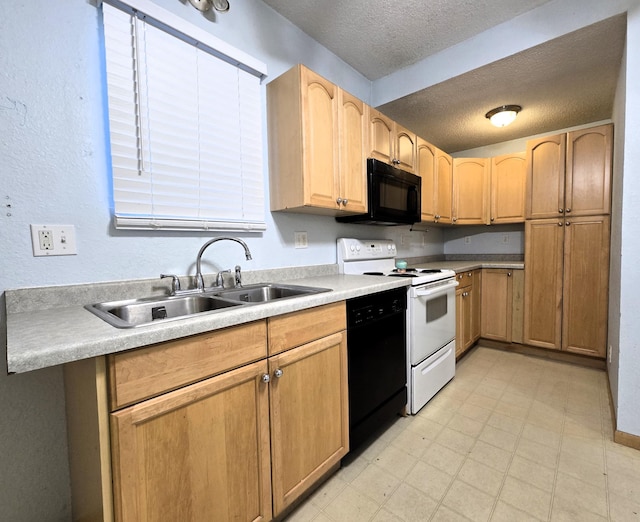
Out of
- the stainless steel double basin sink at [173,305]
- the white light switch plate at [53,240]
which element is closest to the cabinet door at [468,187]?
the stainless steel double basin sink at [173,305]

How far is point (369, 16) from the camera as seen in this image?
1.84 m

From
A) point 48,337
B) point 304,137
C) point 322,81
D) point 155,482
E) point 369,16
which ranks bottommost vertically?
point 155,482

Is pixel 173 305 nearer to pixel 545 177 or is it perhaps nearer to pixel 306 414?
pixel 306 414

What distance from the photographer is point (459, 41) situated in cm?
209

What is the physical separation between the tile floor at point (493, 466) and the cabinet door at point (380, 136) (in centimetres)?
179

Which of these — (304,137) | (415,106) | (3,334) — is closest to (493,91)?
(415,106)

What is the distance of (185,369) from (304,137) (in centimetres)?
128

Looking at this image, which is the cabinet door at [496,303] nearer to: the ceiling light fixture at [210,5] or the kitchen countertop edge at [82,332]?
the kitchen countertop edge at [82,332]

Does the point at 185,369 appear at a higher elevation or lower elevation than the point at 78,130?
lower

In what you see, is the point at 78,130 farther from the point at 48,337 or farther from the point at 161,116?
the point at 48,337

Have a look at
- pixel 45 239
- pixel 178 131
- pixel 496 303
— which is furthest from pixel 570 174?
pixel 45 239

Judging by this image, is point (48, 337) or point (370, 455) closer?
point (48, 337)

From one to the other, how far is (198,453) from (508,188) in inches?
140

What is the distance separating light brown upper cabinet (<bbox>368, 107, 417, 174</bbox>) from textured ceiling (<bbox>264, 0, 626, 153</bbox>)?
0.37 meters
